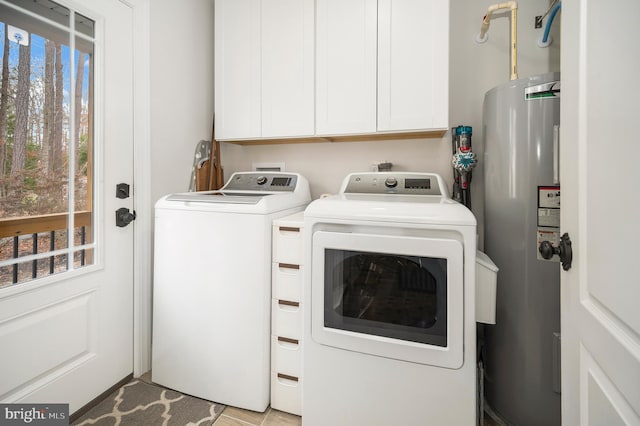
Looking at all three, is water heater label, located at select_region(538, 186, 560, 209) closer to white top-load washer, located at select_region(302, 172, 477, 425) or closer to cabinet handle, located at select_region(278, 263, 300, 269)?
white top-load washer, located at select_region(302, 172, 477, 425)

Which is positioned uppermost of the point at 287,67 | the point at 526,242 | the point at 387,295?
the point at 287,67

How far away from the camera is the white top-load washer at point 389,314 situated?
1129mm

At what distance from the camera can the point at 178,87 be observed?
1942 mm

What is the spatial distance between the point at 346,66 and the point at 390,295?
4.40 feet

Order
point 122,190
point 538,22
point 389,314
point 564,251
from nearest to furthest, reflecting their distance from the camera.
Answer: point 564,251, point 389,314, point 122,190, point 538,22

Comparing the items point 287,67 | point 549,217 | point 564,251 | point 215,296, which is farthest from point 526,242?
point 287,67

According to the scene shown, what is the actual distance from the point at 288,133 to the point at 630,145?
1.64 meters

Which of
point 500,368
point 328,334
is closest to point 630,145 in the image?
point 328,334

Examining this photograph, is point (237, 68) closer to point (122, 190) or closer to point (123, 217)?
point (122, 190)

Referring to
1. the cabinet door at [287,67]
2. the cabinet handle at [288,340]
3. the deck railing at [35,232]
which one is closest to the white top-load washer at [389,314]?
the cabinet handle at [288,340]

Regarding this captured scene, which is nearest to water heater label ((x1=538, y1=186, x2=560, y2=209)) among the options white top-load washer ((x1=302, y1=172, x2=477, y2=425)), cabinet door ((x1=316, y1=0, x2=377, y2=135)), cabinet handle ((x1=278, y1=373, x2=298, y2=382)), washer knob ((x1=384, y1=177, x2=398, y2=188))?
white top-load washer ((x1=302, y1=172, x2=477, y2=425))

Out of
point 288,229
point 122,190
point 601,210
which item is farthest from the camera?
point 122,190

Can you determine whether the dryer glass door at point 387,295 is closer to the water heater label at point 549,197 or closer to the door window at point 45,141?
the water heater label at point 549,197

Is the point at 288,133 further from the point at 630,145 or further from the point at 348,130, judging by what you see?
the point at 630,145
